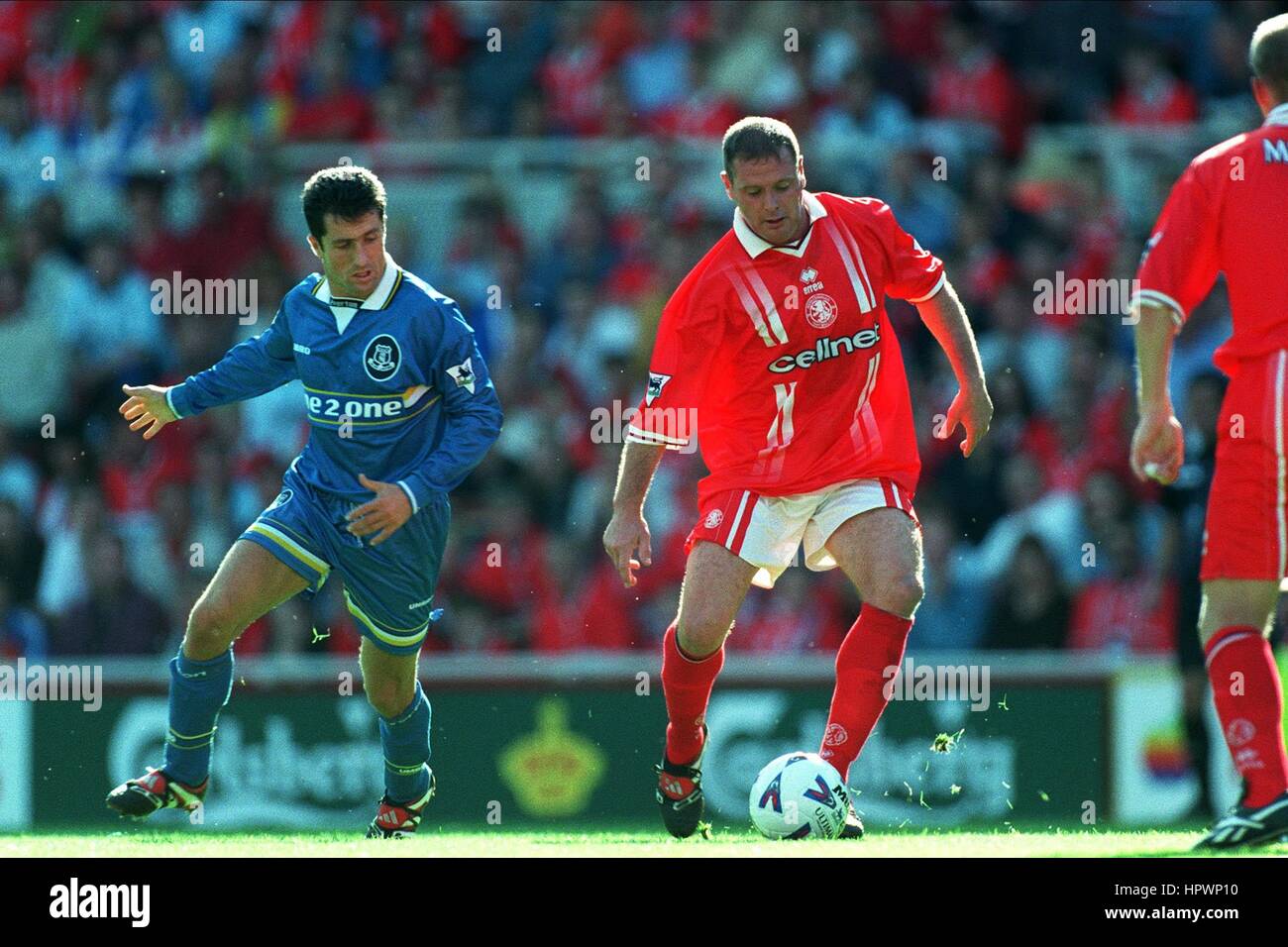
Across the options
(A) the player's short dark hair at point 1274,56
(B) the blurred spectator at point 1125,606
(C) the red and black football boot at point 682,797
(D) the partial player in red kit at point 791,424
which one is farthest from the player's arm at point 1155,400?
(B) the blurred spectator at point 1125,606

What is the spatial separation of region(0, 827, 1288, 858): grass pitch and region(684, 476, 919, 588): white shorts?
94 cm

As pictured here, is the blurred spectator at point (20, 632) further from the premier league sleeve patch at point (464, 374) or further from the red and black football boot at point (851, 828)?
the red and black football boot at point (851, 828)

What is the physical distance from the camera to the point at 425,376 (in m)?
6.67

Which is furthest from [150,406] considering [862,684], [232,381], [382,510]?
[862,684]

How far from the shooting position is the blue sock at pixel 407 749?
697 centimetres

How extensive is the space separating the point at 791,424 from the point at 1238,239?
1.68 meters

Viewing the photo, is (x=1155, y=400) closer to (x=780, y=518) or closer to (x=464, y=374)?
(x=780, y=518)

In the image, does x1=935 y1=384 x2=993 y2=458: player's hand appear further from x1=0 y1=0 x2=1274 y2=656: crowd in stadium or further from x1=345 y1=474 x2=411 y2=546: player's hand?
x1=0 y1=0 x2=1274 y2=656: crowd in stadium

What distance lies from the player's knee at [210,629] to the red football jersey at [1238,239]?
3.07 meters

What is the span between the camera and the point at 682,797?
22.1 ft

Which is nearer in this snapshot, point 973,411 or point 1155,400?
point 1155,400

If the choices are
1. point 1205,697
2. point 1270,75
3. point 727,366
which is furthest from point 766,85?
point 1270,75

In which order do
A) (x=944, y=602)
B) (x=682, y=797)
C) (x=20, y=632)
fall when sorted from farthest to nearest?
(x=20, y=632)
(x=944, y=602)
(x=682, y=797)

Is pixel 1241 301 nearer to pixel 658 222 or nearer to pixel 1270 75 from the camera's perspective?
pixel 1270 75
